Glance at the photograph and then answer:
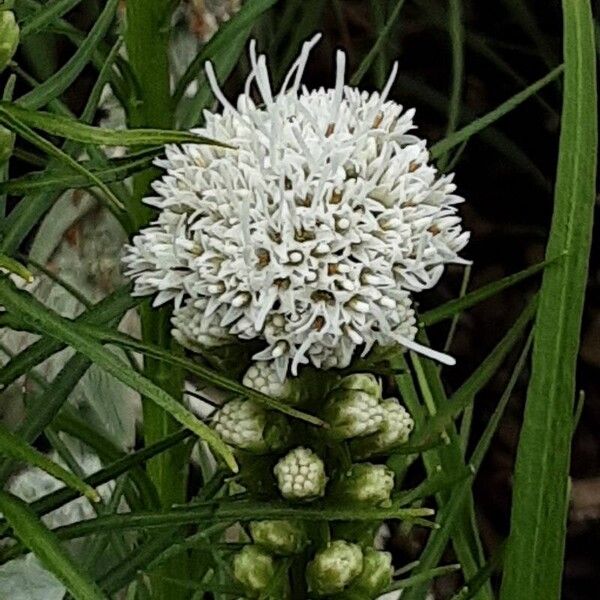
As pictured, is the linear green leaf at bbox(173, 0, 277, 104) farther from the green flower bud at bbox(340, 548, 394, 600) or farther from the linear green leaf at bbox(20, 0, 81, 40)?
the green flower bud at bbox(340, 548, 394, 600)

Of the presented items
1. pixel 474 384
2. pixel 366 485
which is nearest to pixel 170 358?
pixel 366 485

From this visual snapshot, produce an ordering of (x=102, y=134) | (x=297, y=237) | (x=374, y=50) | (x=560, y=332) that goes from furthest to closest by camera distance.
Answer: (x=374, y=50) < (x=560, y=332) < (x=297, y=237) < (x=102, y=134)

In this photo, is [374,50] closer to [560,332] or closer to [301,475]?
[560,332]

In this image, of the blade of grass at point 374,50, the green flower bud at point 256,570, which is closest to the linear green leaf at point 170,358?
the green flower bud at point 256,570

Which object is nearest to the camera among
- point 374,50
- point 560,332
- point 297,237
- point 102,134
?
point 102,134

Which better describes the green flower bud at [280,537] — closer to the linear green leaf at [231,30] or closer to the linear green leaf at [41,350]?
the linear green leaf at [41,350]

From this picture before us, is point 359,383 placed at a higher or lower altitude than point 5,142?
lower

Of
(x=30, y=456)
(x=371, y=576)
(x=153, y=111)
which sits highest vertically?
(x=153, y=111)
